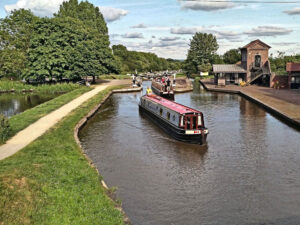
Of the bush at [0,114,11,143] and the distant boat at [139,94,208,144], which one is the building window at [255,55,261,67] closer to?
the distant boat at [139,94,208,144]

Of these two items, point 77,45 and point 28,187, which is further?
point 77,45

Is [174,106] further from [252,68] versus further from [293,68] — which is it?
[252,68]

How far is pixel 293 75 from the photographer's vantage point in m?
56.8

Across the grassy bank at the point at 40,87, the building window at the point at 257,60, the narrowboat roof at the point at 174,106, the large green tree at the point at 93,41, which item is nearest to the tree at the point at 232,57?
the building window at the point at 257,60

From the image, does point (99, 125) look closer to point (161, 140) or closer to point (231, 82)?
point (161, 140)

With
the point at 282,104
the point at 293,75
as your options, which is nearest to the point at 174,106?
the point at 282,104

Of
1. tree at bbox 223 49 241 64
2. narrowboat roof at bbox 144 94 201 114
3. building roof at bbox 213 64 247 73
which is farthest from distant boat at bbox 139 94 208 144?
tree at bbox 223 49 241 64

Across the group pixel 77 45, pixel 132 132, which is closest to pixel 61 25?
pixel 77 45

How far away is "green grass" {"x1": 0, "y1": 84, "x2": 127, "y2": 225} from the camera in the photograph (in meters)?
11.9

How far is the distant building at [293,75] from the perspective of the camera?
55719mm

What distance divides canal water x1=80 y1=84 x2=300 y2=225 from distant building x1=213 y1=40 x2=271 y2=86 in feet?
108

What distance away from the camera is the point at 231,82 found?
68.9 meters

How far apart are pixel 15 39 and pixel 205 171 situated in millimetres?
68880

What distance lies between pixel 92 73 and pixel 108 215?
191 feet
